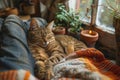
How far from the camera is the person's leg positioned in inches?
52.3

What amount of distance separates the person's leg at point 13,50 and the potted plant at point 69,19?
0.70 metres

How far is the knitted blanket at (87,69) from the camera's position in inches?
53.3

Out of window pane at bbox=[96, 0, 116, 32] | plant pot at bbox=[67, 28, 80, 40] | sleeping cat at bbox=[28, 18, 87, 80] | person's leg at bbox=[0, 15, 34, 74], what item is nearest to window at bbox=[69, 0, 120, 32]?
window pane at bbox=[96, 0, 116, 32]

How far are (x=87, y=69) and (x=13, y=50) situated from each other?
61 centimetres

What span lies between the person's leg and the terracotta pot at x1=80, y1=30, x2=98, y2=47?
0.75 metres

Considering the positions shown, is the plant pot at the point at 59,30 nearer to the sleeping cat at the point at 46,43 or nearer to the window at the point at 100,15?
→ the sleeping cat at the point at 46,43

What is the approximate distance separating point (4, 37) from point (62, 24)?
105 centimetres

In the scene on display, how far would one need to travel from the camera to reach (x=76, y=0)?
8.76 ft

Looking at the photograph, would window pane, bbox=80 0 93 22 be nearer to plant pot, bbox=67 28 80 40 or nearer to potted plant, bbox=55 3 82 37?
potted plant, bbox=55 3 82 37

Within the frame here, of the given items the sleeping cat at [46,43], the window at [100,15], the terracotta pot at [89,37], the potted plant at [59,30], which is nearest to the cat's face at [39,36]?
the sleeping cat at [46,43]

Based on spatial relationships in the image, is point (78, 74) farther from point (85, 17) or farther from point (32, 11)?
point (32, 11)

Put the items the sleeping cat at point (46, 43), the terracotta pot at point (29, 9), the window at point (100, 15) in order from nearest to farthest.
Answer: the sleeping cat at point (46, 43) < the window at point (100, 15) < the terracotta pot at point (29, 9)

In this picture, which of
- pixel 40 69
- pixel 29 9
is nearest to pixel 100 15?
pixel 29 9

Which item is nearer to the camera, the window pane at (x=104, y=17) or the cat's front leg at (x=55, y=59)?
the cat's front leg at (x=55, y=59)
